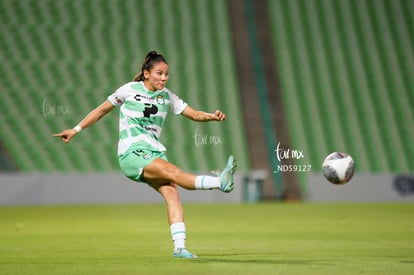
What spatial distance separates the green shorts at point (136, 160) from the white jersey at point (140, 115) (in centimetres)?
4

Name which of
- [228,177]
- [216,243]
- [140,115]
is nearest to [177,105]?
[140,115]

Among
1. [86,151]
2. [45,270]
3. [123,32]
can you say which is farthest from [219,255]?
[123,32]

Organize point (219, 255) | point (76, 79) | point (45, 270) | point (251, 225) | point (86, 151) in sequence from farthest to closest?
point (76, 79), point (86, 151), point (251, 225), point (219, 255), point (45, 270)

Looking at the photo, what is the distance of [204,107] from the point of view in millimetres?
25609

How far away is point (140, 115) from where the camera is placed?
750 cm

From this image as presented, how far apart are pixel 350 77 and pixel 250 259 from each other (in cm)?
2133

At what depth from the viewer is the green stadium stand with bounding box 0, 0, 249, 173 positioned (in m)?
23.8

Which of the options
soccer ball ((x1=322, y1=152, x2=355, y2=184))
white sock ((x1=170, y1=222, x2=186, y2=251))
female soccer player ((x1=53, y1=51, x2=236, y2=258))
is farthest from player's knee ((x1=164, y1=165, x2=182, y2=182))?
soccer ball ((x1=322, y1=152, x2=355, y2=184))

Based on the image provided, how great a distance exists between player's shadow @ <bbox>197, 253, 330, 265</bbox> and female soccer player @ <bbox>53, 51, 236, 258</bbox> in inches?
9.2

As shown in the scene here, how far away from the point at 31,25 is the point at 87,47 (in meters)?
1.79

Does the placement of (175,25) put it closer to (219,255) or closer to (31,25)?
(31,25)

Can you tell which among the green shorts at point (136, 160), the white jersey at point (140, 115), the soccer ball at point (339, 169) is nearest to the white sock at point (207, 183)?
the green shorts at point (136, 160)

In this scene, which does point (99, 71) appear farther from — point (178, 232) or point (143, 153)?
point (178, 232)

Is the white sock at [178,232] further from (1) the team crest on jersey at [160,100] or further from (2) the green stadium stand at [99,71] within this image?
(2) the green stadium stand at [99,71]
